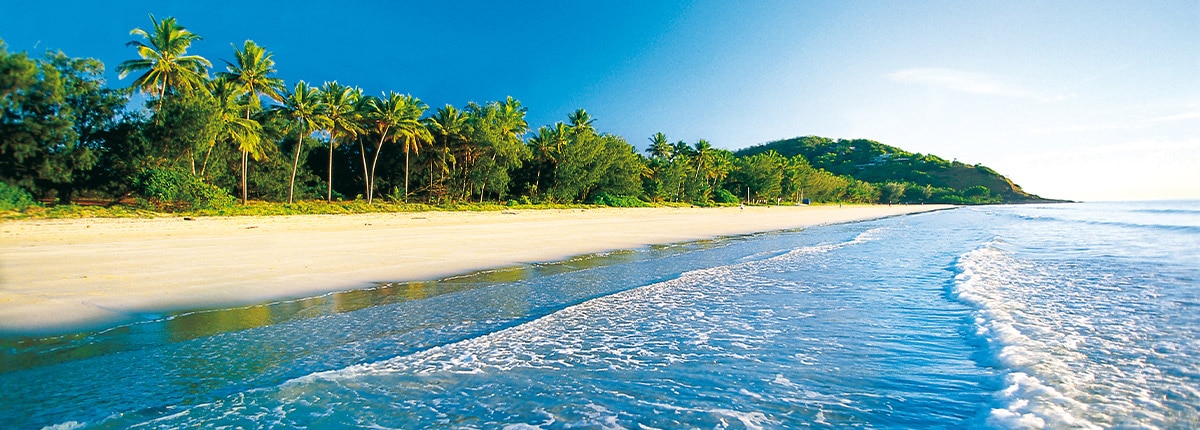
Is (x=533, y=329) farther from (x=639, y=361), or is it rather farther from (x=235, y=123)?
(x=235, y=123)

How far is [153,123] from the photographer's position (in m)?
27.5

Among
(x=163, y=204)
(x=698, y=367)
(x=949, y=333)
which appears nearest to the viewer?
(x=698, y=367)

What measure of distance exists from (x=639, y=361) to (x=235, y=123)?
32.5 meters

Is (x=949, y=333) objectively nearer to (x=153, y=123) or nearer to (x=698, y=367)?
(x=698, y=367)

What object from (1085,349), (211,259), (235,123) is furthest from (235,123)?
(1085,349)

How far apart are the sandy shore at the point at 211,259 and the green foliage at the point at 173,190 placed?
4.73m

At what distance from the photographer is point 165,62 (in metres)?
29.0

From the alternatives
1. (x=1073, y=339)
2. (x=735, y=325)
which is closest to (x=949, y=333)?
(x=1073, y=339)

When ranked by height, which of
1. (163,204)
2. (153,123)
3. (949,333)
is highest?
(153,123)

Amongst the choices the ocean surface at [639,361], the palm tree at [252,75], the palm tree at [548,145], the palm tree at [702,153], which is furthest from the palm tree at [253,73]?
the palm tree at [702,153]

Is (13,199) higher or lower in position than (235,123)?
lower

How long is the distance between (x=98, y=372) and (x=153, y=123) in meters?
30.1

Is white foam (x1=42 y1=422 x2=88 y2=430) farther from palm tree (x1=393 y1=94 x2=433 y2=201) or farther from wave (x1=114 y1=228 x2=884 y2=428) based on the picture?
palm tree (x1=393 y1=94 x2=433 y2=201)

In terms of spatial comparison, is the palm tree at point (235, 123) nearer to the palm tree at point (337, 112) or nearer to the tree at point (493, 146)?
the palm tree at point (337, 112)
